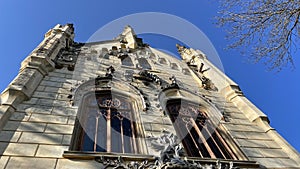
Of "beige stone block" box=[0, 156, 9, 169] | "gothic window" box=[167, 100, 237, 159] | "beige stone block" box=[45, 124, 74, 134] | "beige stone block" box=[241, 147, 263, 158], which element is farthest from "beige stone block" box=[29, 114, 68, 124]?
"beige stone block" box=[241, 147, 263, 158]

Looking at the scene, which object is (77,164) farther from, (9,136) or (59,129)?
(9,136)

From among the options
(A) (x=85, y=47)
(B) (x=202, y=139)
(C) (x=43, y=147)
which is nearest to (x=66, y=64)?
(A) (x=85, y=47)

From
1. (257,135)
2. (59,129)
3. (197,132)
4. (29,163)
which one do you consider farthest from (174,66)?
(29,163)

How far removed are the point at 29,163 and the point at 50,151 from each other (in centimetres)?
48

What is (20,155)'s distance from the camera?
14.8 ft

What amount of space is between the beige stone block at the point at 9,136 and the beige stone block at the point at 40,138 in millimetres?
107

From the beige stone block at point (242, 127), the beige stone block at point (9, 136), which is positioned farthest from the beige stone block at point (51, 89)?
the beige stone block at point (242, 127)

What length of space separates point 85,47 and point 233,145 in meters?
8.83

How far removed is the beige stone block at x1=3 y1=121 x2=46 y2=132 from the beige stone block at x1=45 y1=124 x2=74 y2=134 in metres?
0.13

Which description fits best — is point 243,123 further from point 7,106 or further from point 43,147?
point 7,106

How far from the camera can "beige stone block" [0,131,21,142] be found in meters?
4.87

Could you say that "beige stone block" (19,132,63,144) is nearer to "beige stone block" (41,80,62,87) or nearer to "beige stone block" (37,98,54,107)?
"beige stone block" (37,98,54,107)

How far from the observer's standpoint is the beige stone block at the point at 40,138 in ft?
16.3

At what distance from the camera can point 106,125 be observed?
21.3ft
